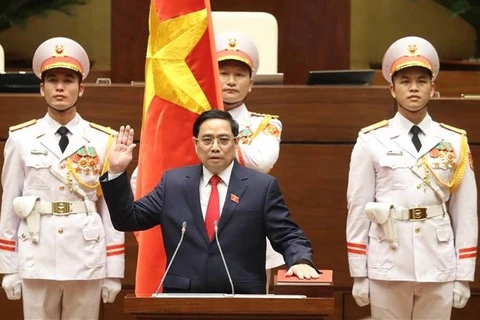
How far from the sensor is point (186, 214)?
13.8 feet

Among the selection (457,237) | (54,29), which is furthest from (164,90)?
(54,29)

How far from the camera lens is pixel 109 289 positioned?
203 inches

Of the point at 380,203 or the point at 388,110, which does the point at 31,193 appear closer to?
the point at 380,203

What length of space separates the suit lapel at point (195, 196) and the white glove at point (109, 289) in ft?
3.40

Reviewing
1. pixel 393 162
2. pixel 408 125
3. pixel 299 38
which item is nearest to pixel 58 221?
pixel 393 162

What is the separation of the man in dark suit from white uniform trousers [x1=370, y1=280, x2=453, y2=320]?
1030 millimetres

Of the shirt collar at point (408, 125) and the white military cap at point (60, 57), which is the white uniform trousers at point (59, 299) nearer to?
the white military cap at point (60, 57)

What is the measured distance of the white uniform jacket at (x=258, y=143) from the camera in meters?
5.05

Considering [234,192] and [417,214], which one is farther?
[417,214]

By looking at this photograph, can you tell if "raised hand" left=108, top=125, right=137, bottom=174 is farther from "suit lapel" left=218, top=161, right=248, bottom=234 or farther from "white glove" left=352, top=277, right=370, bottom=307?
"white glove" left=352, top=277, right=370, bottom=307

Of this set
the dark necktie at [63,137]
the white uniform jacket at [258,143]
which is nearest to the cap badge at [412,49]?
the white uniform jacket at [258,143]

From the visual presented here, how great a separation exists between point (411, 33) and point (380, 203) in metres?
6.19

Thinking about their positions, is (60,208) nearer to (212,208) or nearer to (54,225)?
(54,225)

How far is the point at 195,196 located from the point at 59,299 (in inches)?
46.7
